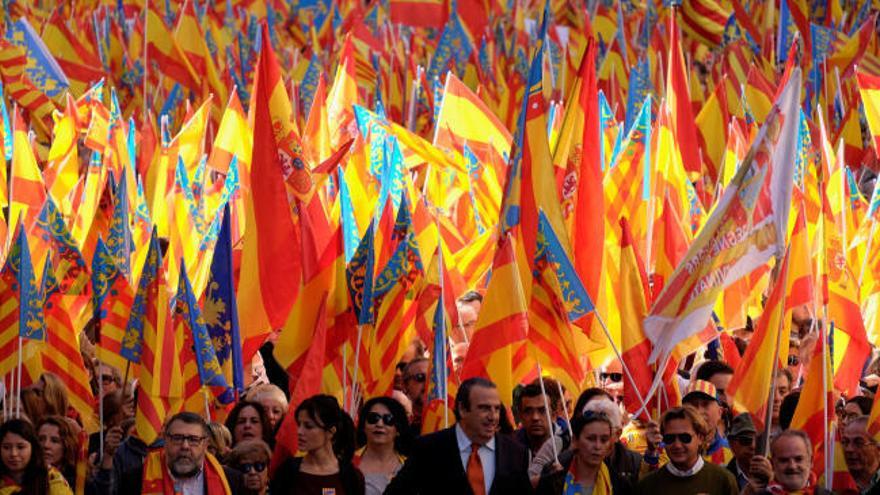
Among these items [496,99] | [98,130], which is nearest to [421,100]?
[496,99]

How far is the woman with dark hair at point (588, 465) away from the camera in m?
10.1

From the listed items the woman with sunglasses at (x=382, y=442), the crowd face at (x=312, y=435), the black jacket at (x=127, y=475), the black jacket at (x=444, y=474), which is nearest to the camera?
the black jacket at (x=444, y=474)

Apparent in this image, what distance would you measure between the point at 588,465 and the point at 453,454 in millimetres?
594

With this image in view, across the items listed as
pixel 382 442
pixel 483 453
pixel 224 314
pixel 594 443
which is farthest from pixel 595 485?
pixel 224 314

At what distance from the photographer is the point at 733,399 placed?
12.2 meters

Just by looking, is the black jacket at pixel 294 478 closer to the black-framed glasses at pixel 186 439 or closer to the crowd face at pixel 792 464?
the black-framed glasses at pixel 186 439

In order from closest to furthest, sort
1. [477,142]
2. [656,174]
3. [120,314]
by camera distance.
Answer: [120,314] < [656,174] < [477,142]

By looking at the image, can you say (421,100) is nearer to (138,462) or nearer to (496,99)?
(496,99)

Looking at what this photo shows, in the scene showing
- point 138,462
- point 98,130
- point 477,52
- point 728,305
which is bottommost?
point 138,462

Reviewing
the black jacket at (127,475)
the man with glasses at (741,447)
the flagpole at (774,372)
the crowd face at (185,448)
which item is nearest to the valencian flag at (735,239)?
the flagpole at (774,372)

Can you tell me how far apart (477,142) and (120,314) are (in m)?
7.30

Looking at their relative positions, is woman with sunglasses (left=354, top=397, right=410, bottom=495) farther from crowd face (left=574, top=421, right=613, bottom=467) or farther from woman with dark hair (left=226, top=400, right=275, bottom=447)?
crowd face (left=574, top=421, right=613, bottom=467)

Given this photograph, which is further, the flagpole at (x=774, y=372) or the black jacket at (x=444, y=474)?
the flagpole at (x=774, y=372)

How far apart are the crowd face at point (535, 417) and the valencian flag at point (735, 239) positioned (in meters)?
1.15
